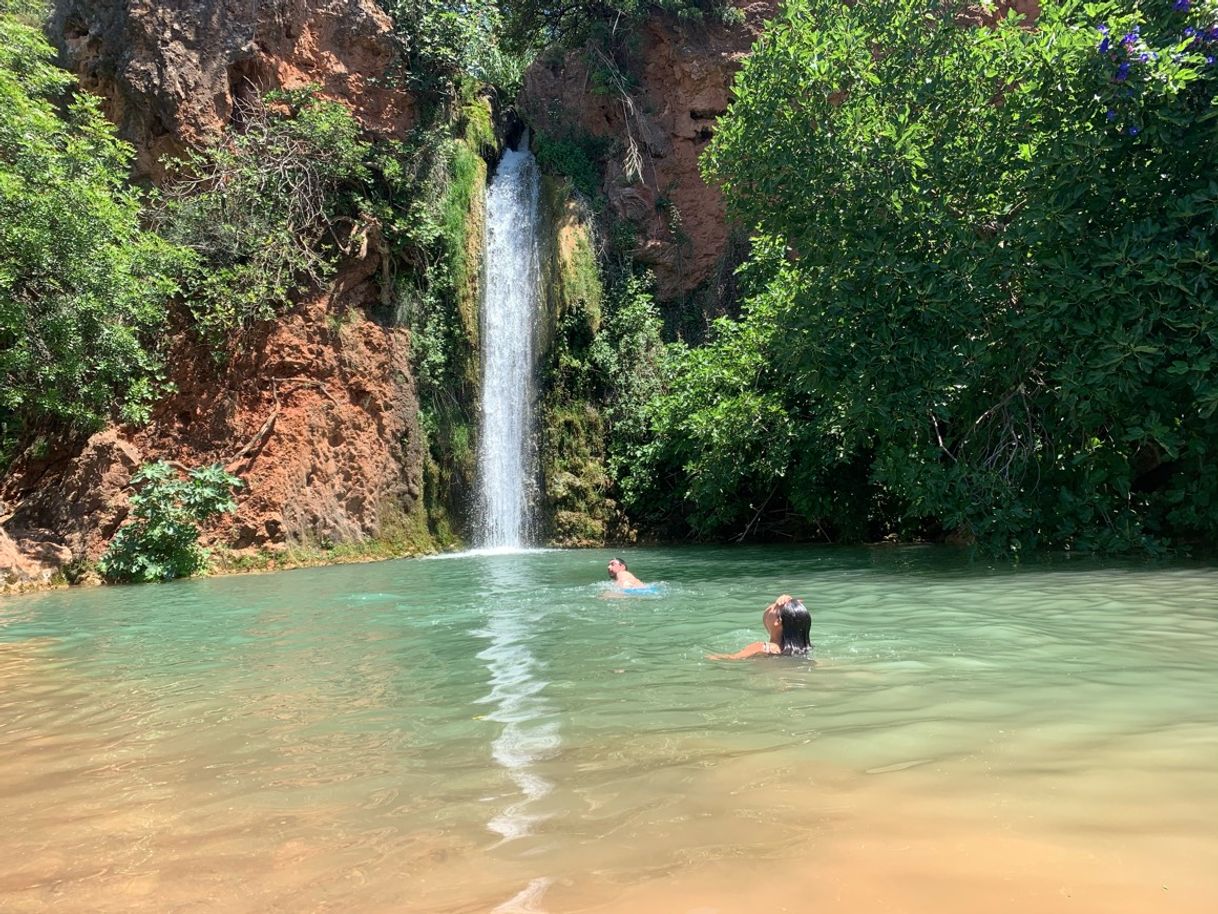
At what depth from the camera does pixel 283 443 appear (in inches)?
645

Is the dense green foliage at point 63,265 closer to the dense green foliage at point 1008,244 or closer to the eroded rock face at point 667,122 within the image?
→ the dense green foliage at point 1008,244

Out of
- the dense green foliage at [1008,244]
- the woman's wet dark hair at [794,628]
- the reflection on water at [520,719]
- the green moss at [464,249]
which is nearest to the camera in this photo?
the reflection on water at [520,719]

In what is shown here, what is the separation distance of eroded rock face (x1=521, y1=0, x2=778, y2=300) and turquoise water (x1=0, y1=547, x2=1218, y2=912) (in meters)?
16.4

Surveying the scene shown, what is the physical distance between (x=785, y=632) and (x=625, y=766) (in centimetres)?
218

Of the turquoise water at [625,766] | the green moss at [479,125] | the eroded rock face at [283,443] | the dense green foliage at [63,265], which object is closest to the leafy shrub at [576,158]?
the green moss at [479,125]

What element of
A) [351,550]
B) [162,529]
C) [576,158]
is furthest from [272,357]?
[576,158]

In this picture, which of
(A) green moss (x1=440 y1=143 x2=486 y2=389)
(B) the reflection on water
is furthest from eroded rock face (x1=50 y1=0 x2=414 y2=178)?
(B) the reflection on water

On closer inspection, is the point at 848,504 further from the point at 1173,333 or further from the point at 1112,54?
the point at 1112,54

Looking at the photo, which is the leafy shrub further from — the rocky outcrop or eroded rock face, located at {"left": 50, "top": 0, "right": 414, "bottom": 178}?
the rocky outcrop

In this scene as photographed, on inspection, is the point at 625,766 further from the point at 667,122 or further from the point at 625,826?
the point at 667,122

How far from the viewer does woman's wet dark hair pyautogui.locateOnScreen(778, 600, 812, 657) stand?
5176mm

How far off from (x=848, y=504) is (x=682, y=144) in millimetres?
11309

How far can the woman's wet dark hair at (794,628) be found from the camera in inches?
204

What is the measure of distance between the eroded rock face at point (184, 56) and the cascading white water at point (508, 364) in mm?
4514
